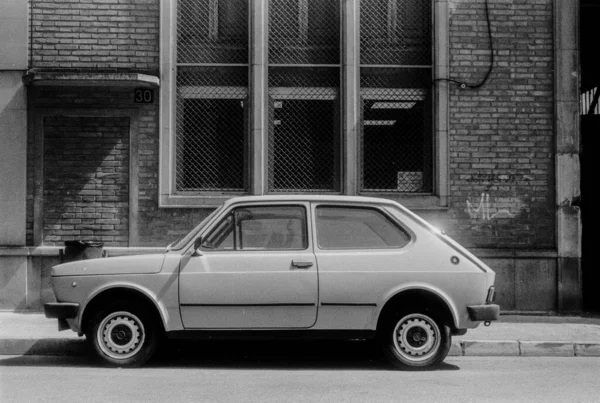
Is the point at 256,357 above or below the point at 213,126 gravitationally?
below

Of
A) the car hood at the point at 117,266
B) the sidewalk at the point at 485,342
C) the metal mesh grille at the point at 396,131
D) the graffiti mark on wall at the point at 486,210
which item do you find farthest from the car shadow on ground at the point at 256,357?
the metal mesh grille at the point at 396,131

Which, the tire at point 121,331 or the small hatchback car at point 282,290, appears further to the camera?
the tire at point 121,331

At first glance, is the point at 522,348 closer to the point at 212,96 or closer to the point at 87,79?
the point at 212,96

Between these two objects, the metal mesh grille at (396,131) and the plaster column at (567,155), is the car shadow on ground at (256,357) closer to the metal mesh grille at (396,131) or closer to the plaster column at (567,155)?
the metal mesh grille at (396,131)

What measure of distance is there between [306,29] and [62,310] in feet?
21.3

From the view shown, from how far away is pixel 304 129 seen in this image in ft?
42.1

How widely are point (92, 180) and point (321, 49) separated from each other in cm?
395

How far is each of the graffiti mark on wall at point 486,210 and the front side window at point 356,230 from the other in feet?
14.5

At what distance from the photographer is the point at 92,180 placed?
12.3 metres

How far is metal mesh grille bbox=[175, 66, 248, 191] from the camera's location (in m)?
12.7

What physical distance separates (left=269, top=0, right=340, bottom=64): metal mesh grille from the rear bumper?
6.04m

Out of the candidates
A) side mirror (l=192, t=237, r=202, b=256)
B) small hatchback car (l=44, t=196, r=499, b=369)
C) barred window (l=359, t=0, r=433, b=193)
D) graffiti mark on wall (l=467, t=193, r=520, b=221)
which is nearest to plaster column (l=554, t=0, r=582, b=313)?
graffiti mark on wall (l=467, t=193, r=520, b=221)

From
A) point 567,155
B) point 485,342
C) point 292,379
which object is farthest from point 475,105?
point 292,379

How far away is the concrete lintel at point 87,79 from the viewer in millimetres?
11898
